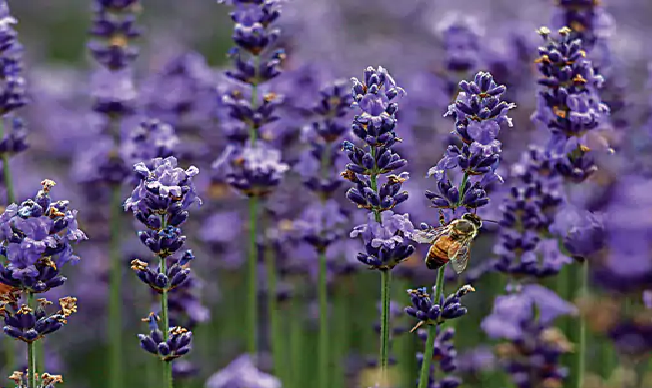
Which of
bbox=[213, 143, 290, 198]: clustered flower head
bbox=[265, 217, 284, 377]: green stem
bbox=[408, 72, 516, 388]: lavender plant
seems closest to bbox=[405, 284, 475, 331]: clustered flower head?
bbox=[408, 72, 516, 388]: lavender plant

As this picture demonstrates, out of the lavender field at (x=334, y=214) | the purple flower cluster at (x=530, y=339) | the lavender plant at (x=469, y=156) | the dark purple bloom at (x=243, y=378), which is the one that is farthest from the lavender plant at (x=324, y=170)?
the lavender plant at (x=469, y=156)

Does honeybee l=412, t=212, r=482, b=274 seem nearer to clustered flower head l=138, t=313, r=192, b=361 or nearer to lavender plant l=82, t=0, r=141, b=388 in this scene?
clustered flower head l=138, t=313, r=192, b=361

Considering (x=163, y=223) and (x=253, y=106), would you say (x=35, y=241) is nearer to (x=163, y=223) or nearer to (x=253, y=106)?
(x=163, y=223)

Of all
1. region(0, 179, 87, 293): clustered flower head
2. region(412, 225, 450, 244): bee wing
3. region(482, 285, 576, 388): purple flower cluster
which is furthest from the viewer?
region(482, 285, 576, 388): purple flower cluster

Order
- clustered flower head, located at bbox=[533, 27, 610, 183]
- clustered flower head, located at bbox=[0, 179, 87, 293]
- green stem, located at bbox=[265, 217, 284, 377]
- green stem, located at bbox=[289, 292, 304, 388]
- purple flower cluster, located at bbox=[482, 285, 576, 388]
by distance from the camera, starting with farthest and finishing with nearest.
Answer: green stem, located at bbox=[289, 292, 304, 388], green stem, located at bbox=[265, 217, 284, 377], purple flower cluster, located at bbox=[482, 285, 576, 388], clustered flower head, located at bbox=[533, 27, 610, 183], clustered flower head, located at bbox=[0, 179, 87, 293]

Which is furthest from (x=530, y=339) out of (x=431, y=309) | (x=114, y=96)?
(x=114, y=96)

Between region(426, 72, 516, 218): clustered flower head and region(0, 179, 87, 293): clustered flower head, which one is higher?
region(426, 72, 516, 218): clustered flower head
